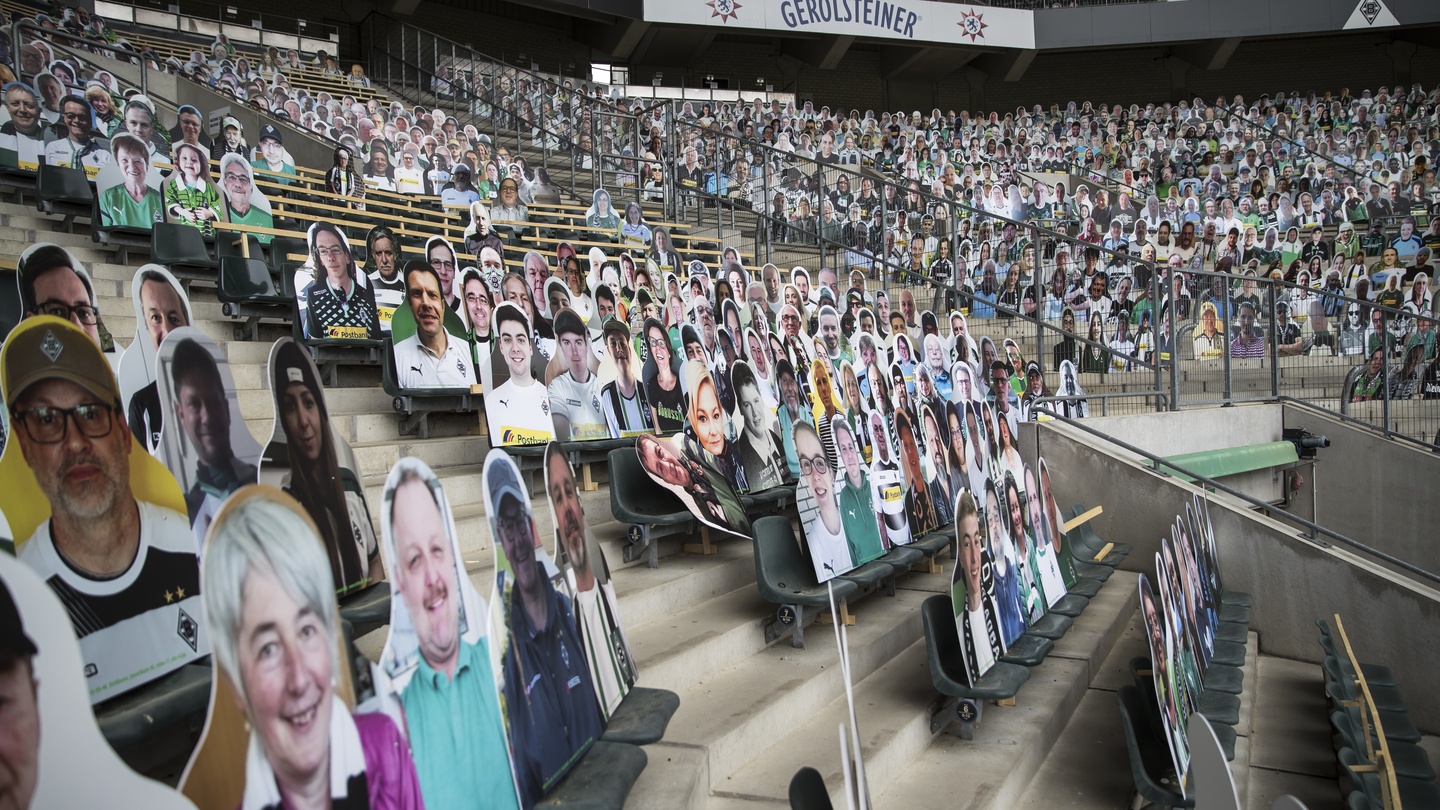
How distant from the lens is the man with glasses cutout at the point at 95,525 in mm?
2057

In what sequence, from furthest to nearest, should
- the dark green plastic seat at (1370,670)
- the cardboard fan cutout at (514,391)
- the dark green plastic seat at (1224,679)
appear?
the dark green plastic seat at (1370,670), the cardboard fan cutout at (514,391), the dark green plastic seat at (1224,679)

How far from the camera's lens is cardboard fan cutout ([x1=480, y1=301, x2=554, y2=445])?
16.4 feet

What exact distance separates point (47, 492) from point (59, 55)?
1124cm

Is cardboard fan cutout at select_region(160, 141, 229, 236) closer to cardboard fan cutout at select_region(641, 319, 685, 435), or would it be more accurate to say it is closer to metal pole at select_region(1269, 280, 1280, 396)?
cardboard fan cutout at select_region(641, 319, 685, 435)

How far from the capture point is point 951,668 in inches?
165

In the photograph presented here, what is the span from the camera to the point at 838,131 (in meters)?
22.0

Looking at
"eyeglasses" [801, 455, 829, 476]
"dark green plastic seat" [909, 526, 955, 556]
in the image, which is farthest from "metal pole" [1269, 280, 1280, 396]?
"eyeglasses" [801, 455, 829, 476]

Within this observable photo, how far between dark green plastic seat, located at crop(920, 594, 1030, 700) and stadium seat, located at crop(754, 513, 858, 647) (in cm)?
38

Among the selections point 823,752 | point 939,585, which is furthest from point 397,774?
point 939,585

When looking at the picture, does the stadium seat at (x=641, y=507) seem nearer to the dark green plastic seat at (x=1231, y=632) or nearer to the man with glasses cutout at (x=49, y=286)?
the man with glasses cutout at (x=49, y=286)

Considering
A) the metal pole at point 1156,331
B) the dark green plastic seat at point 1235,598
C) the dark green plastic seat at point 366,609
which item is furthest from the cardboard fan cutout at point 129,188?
the metal pole at point 1156,331

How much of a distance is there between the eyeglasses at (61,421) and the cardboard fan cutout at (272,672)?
0.67 m

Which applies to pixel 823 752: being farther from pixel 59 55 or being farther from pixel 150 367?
pixel 59 55

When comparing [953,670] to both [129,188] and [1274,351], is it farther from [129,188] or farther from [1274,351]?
[1274,351]
